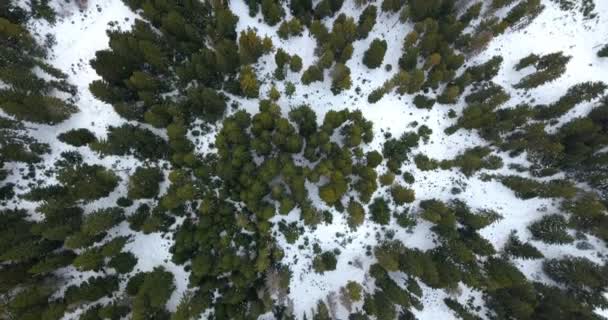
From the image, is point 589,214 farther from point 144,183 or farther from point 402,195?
point 144,183

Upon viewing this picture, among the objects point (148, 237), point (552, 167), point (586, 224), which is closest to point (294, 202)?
point (148, 237)

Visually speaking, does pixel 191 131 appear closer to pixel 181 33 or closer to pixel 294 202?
pixel 181 33

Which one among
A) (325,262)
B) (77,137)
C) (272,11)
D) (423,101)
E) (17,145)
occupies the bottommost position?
(325,262)

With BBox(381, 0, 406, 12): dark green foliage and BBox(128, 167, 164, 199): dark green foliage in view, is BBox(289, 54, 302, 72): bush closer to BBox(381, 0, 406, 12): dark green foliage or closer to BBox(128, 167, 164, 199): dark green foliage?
BBox(381, 0, 406, 12): dark green foliage

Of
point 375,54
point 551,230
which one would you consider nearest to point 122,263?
point 375,54

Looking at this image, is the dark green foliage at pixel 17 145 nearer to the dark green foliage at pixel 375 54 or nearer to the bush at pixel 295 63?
the bush at pixel 295 63

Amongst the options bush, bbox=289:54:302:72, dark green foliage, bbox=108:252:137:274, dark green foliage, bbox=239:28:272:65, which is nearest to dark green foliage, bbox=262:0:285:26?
dark green foliage, bbox=239:28:272:65

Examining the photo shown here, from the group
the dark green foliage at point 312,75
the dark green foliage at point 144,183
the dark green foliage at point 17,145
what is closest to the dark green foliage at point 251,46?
the dark green foliage at point 312,75
